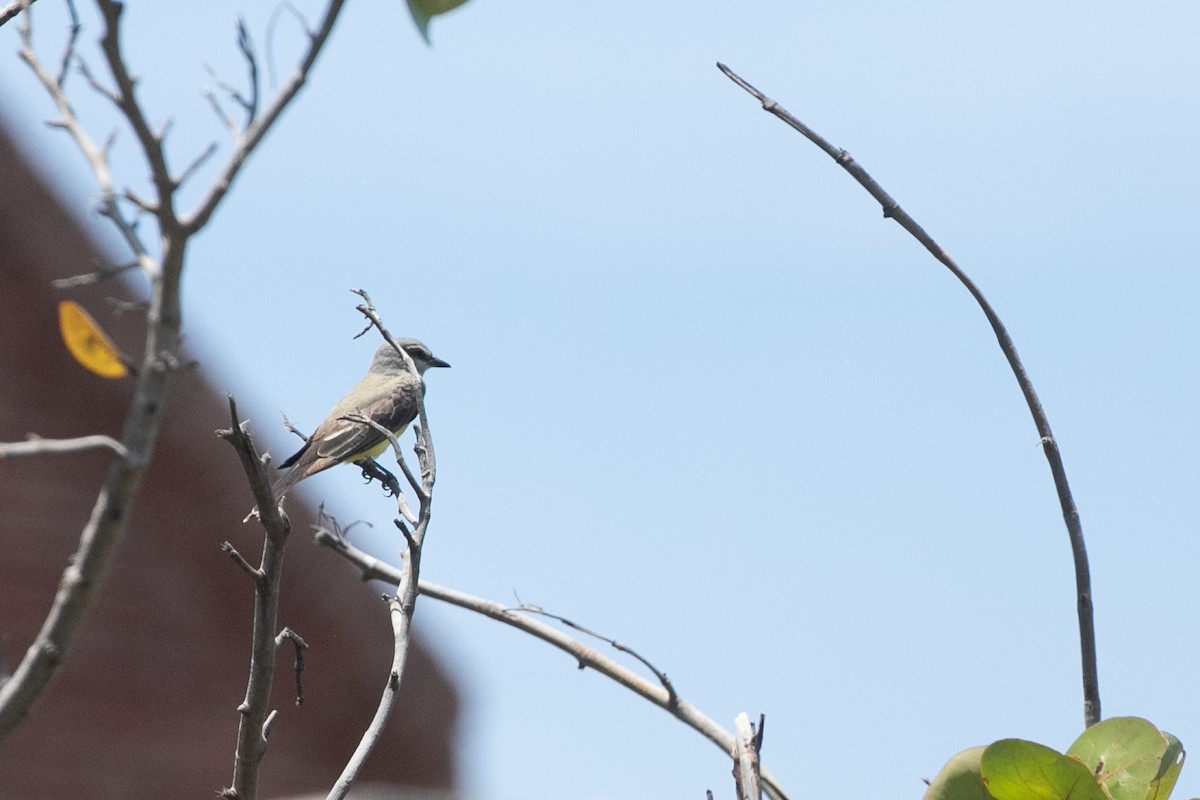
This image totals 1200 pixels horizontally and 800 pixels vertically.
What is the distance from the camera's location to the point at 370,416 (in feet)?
23.8

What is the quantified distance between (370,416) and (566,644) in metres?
4.41

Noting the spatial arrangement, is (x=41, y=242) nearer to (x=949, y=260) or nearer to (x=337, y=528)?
(x=337, y=528)

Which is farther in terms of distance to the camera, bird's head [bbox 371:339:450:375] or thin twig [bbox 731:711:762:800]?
bird's head [bbox 371:339:450:375]

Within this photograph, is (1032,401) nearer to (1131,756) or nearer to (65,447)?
(1131,756)

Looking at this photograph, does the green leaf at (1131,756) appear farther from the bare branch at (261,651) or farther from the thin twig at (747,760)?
the bare branch at (261,651)

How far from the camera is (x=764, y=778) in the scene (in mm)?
2648

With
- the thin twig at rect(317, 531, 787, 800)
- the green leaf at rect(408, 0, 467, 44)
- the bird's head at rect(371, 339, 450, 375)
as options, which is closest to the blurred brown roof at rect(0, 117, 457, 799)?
the bird's head at rect(371, 339, 450, 375)

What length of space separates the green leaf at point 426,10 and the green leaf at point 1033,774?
1.39 m

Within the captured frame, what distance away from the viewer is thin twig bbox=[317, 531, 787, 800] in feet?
9.39

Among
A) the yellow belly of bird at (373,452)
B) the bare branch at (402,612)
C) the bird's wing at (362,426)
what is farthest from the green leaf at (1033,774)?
the yellow belly of bird at (373,452)

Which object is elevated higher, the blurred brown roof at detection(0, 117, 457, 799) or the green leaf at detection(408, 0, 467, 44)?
the green leaf at detection(408, 0, 467, 44)

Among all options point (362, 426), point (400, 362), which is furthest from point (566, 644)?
point (400, 362)

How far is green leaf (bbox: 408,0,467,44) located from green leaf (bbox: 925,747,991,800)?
4.78ft

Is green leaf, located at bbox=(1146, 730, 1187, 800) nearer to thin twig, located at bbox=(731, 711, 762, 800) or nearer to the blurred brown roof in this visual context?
thin twig, located at bbox=(731, 711, 762, 800)
